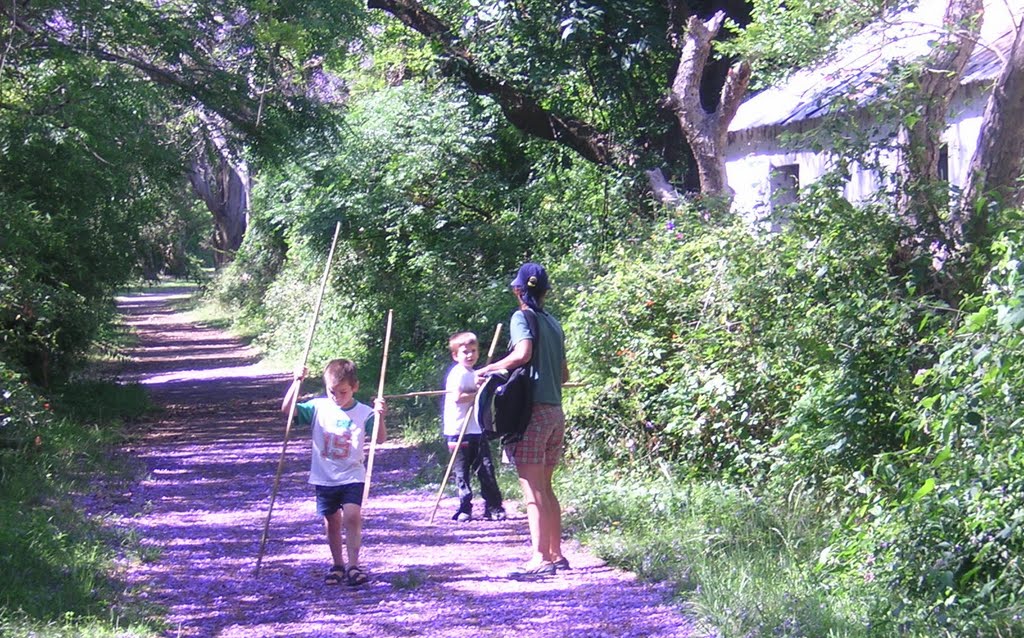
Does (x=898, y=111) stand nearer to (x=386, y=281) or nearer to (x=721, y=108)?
(x=721, y=108)

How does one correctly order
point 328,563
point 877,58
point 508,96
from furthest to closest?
1. point 508,96
2. point 877,58
3. point 328,563

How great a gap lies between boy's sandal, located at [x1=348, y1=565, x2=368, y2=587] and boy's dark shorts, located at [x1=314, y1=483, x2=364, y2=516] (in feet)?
1.24

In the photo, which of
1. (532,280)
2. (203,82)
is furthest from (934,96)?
(203,82)

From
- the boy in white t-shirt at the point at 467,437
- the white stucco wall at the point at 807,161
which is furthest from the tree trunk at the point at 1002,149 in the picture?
the boy in white t-shirt at the point at 467,437

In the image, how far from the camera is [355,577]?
750cm

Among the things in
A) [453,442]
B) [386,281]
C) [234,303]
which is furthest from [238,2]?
[234,303]

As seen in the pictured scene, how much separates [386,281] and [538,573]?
11843mm

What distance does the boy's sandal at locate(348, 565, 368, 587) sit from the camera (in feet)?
24.6

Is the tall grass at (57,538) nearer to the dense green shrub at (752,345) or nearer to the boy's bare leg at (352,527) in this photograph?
the boy's bare leg at (352,527)

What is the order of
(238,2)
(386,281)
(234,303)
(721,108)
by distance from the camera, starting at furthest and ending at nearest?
(234,303) < (386,281) < (238,2) < (721,108)

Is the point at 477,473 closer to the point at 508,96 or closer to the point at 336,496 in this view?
the point at 336,496

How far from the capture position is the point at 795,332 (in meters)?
7.70

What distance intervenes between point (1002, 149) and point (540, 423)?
3359 millimetres

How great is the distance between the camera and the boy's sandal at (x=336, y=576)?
758 cm
